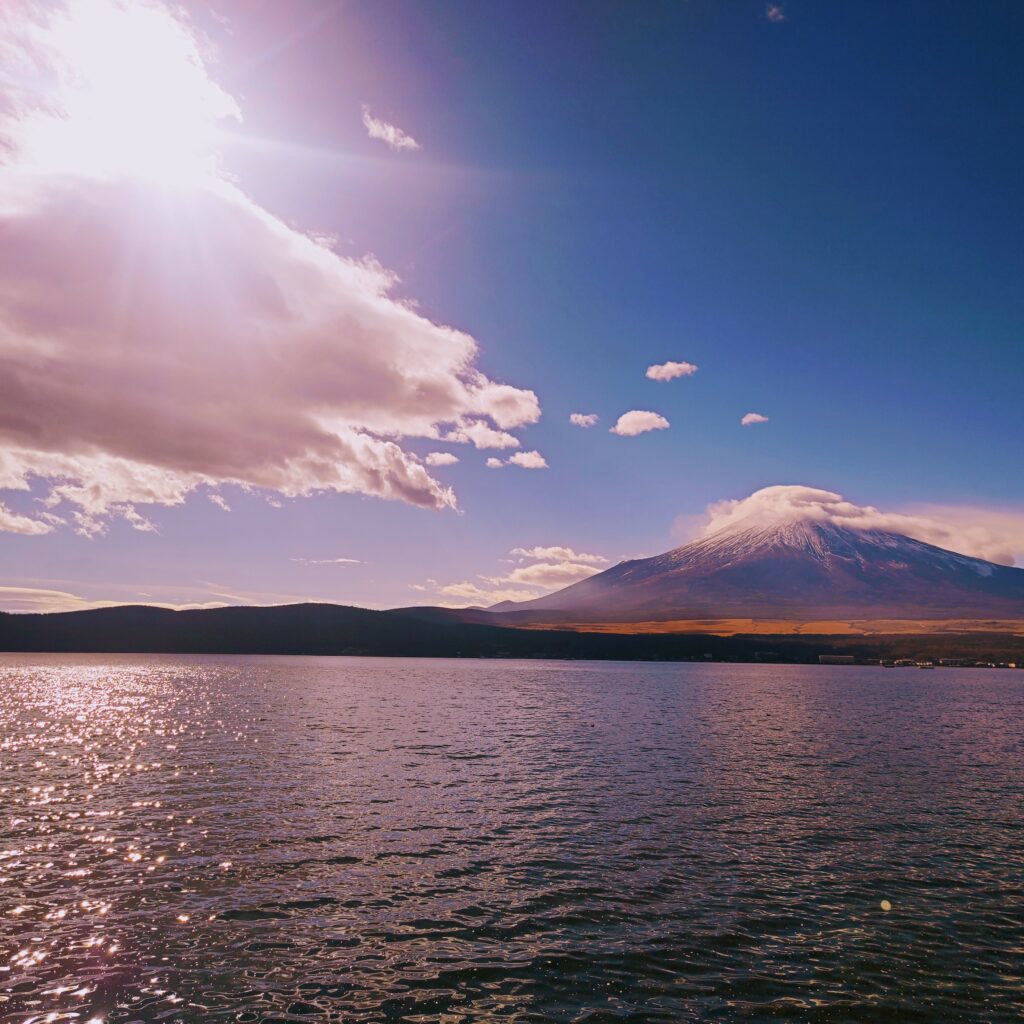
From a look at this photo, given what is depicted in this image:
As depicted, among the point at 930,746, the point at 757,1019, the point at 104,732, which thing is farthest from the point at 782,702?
the point at 757,1019

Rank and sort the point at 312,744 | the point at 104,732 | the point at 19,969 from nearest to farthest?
1. the point at 19,969
2. the point at 312,744
3. the point at 104,732

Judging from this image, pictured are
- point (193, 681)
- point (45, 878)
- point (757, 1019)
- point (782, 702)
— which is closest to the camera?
point (757, 1019)

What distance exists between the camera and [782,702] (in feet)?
448

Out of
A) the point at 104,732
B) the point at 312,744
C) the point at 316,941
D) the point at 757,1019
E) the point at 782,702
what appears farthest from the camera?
the point at 782,702

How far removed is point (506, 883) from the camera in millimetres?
30719

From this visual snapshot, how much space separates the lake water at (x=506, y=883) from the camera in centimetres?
2106

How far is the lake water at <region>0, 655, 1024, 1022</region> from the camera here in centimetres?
2106

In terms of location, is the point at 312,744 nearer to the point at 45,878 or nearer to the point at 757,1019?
the point at 45,878

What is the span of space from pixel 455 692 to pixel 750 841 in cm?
12208

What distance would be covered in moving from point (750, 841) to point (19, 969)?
3371 cm

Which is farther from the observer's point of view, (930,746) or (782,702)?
(782,702)

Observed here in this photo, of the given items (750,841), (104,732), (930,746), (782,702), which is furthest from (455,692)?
(750,841)

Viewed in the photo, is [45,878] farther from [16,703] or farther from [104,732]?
[16,703]

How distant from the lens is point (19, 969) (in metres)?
21.9
